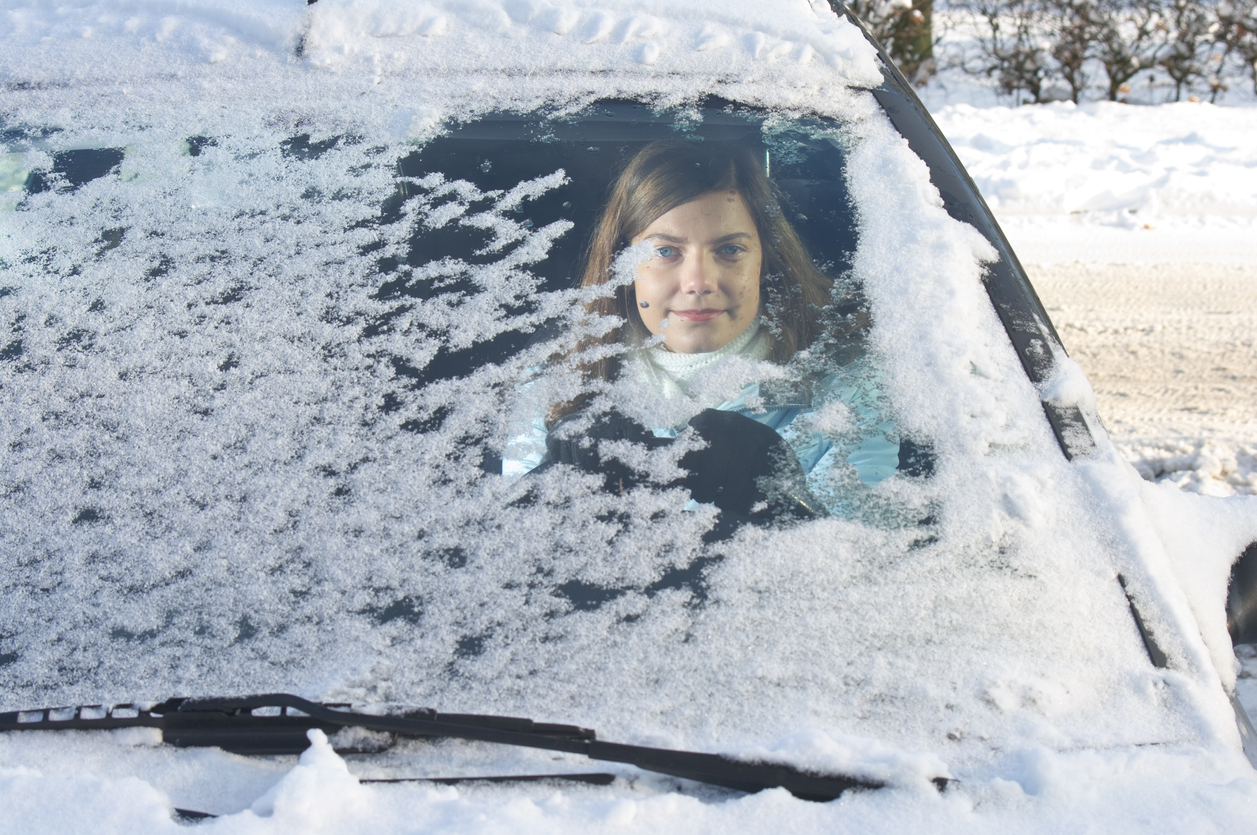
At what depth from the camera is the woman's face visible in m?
1.36

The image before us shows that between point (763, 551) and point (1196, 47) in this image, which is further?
point (1196, 47)

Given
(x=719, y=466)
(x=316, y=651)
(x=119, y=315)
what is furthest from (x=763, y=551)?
(x=119, y=315)

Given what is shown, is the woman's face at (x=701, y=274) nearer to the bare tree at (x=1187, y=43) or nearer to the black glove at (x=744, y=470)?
the black glove at (x=744, y=470)

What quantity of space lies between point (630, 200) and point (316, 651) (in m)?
0.81

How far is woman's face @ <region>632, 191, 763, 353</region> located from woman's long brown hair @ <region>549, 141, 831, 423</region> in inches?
0.6

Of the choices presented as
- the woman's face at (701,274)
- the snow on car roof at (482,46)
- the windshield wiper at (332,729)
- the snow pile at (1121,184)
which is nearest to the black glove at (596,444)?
the woman's face at (701,274)

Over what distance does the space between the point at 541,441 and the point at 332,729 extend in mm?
433

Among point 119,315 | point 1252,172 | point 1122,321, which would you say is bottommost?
point 1122,321

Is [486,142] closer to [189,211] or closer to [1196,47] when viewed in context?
[189,211]

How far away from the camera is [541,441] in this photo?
4.04 ft

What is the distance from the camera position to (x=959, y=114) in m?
6.56

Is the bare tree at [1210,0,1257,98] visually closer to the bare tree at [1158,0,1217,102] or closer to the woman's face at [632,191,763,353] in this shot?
the bare tree at [1158,0,1217,102]

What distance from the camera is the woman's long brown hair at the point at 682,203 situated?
1.34m

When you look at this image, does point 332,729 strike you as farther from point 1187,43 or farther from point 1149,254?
point 1187,43
